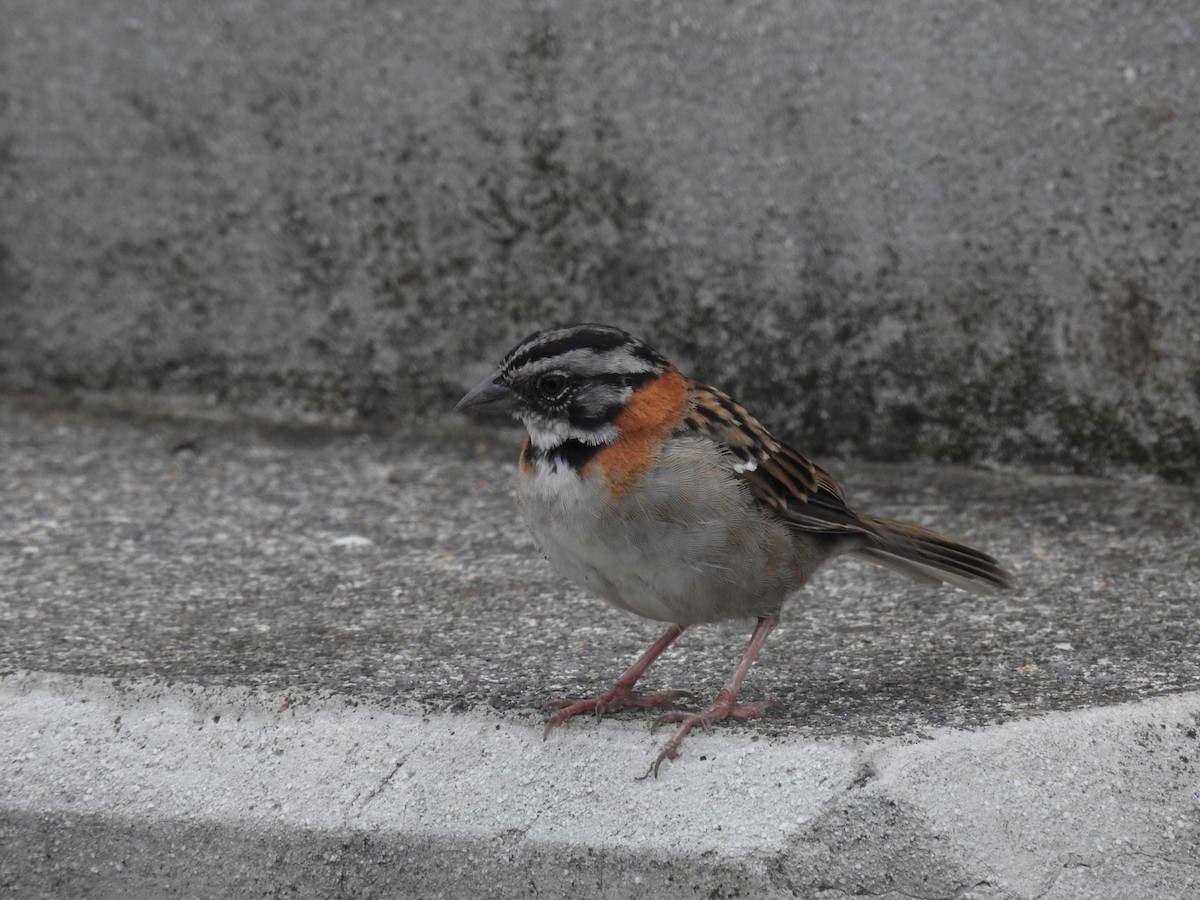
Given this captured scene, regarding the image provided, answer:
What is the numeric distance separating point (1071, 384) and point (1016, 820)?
2242 mm

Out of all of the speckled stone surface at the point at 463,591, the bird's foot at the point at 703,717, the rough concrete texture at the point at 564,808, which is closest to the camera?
the rough concrete texture at the point at 564,808

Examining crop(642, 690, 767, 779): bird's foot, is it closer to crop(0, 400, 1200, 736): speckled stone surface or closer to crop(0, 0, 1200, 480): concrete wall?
crop(0, 400, 1200, 736): speckled stone surface

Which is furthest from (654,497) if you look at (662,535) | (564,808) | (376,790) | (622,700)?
(376,790)

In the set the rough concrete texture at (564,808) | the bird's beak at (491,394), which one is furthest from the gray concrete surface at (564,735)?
the bird's beak at (491,394)

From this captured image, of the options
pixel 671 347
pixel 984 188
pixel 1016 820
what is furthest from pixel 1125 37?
pixel 1016 820

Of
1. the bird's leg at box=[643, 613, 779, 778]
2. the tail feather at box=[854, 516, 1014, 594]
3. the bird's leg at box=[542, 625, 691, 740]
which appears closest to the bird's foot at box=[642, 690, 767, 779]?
the bird's leg at box=[643, 613, 779, 778]

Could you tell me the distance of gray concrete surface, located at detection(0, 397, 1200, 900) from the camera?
321cm

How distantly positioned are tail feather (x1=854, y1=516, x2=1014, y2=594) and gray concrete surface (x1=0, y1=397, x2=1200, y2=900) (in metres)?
0.18

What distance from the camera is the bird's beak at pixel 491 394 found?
3734 mm

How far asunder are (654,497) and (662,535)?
0.09 m

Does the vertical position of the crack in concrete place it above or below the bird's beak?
below

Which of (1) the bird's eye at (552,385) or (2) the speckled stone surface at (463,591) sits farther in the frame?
(2) the speckled stone surface at (463,591)

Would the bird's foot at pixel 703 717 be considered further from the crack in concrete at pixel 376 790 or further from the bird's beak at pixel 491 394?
the bird's beak at pixel 491 394

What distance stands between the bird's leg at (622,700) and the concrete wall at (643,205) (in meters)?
1.89
